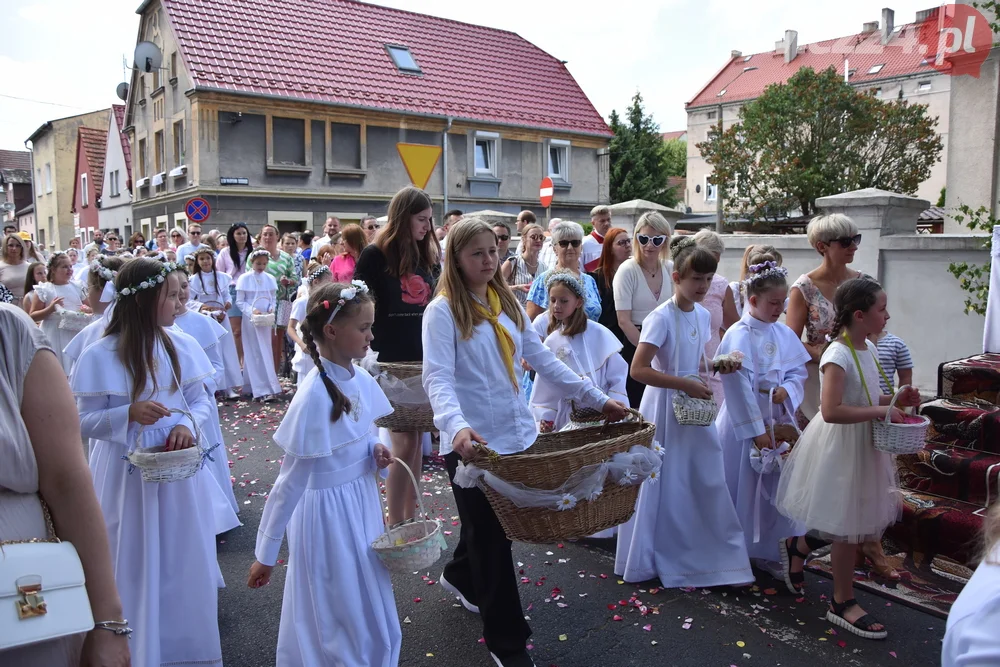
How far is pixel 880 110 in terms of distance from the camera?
29.5 m

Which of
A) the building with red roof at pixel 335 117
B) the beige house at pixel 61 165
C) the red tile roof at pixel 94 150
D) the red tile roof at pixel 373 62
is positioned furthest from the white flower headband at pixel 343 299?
the beige house at pixel 61 165

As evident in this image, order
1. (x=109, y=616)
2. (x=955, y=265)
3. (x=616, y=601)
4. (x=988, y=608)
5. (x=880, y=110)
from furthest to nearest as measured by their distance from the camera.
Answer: (x=880, y=110) < (x=955, y=265) < (x=616, y=601) < (x=109, y=616) < (x=988, y=608)

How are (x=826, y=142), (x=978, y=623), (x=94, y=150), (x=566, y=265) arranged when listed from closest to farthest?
(x=978, y=623), (x=566, y=265), (x=826, y=142), (x=94, y=150)

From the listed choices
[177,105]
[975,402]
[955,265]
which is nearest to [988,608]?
[975,402]

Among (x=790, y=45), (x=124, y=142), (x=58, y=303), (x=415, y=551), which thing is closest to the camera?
(x=415, y=551)

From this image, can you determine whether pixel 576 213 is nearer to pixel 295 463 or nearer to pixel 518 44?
pixel 518 44

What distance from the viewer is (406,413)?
4613 mm

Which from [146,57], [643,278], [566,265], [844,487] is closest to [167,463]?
[844,487]

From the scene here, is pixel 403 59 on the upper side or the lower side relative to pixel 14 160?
lower

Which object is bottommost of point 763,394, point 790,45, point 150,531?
point 150,531

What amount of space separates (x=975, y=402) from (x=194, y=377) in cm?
533

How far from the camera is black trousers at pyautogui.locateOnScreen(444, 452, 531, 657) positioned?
11.8 ft

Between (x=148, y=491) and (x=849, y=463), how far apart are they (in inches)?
140

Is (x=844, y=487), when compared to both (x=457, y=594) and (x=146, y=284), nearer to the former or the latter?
(x=457, y=594)
